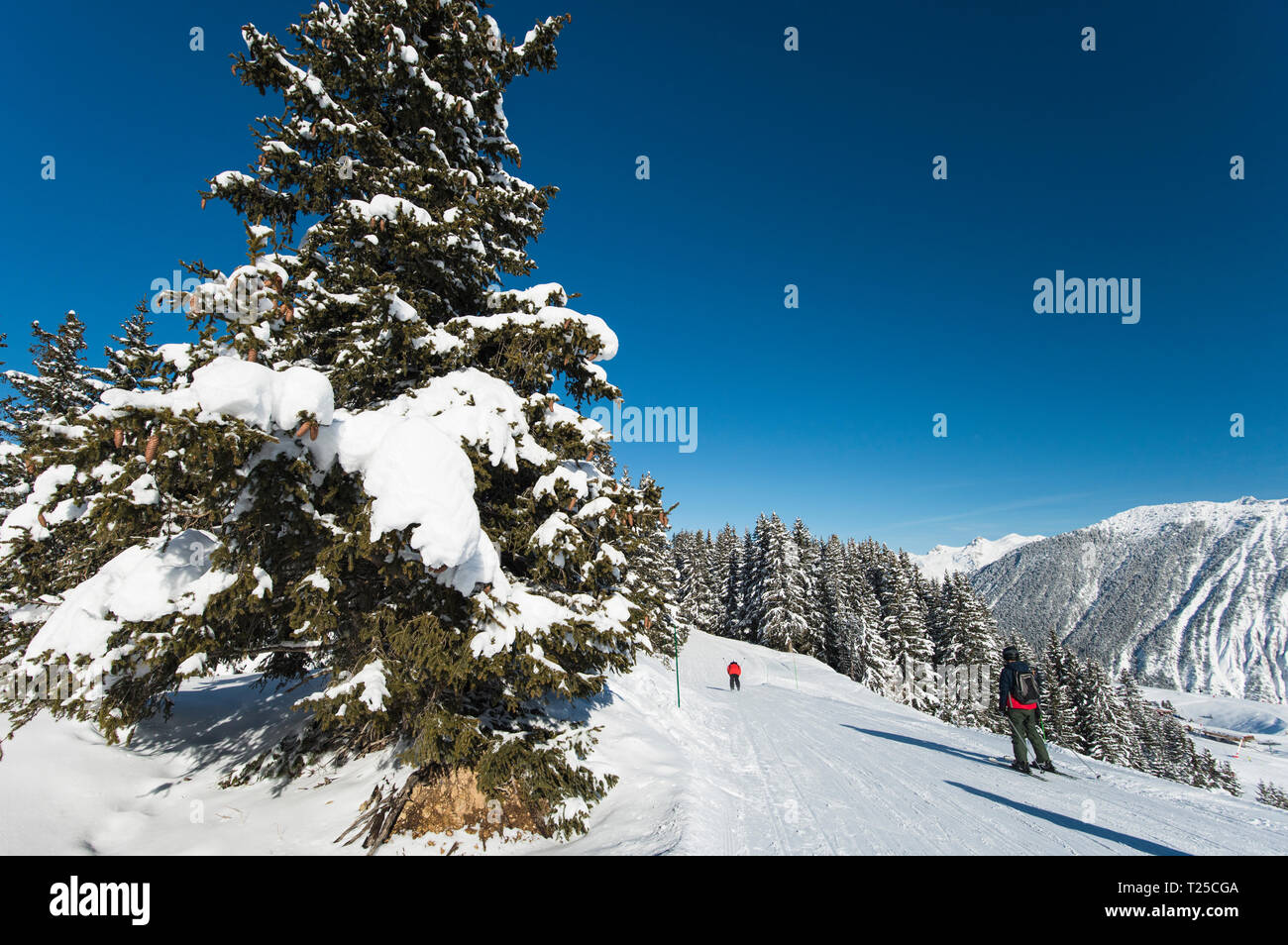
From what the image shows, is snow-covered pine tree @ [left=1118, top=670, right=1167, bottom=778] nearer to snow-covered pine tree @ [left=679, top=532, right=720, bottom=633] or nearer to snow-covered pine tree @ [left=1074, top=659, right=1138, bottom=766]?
snow-covered pine tree @ [left=1074, top=659, right=1138, bottom=766]

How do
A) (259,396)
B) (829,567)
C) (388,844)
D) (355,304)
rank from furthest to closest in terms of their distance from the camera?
1. (829,567)
2. (355,304)
3. (388,844)
4. (259,396)

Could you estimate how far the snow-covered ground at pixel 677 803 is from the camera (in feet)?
17.2

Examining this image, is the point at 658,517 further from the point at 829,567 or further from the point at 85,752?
the point at 829,567

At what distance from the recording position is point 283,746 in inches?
282

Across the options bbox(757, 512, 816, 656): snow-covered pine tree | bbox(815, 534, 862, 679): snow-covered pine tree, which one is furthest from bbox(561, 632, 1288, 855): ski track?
bbox(815, 534, 862, 679): snow-covered pine tree

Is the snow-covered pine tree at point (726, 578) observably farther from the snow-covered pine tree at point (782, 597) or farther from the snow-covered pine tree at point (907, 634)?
the snow-covered pine tree at point (907, 634)

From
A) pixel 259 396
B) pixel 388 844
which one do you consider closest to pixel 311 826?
pixel 388 844

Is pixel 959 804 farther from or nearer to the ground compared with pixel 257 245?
nearer to the ground

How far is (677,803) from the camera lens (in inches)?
253

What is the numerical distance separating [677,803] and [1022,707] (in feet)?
18.9

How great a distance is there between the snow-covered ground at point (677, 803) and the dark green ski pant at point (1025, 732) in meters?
0.47

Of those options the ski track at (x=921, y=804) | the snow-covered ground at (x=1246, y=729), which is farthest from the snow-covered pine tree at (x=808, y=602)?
the snow-covered ground at (x=1246, y=729)

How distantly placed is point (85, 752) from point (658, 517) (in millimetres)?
7991

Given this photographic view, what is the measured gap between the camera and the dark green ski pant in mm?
7974
